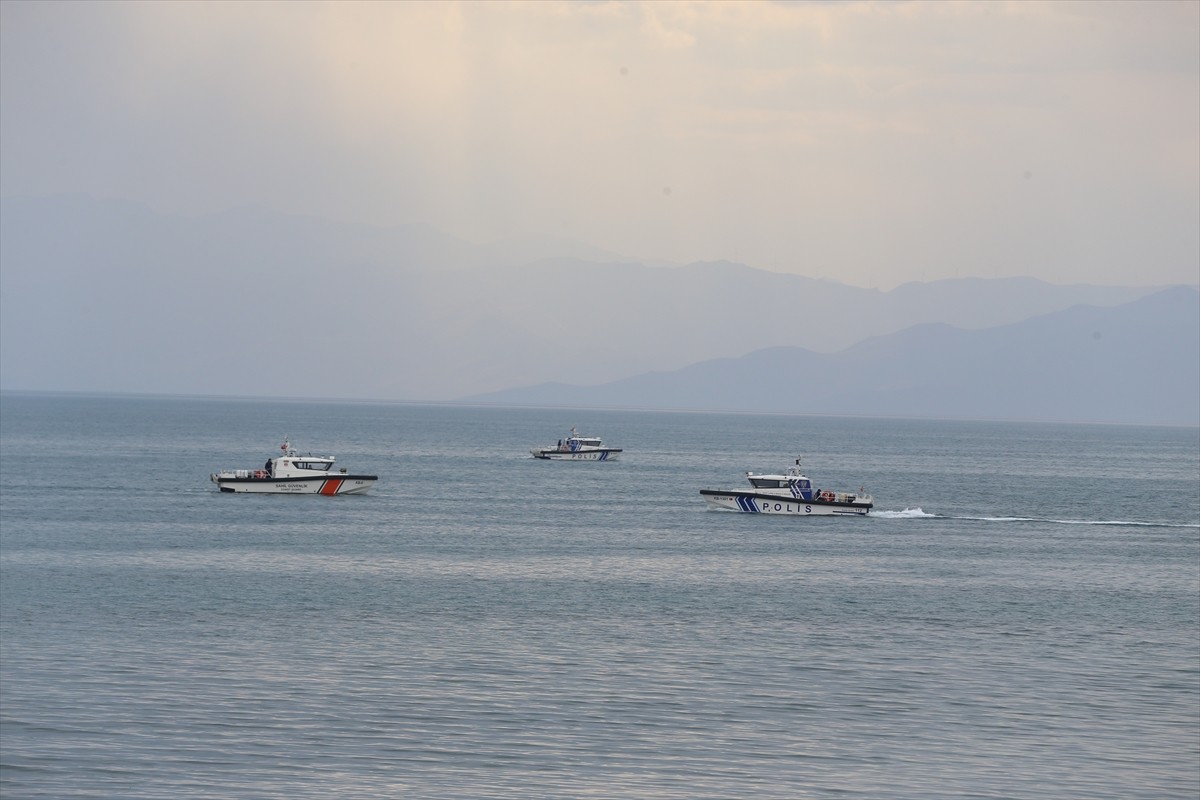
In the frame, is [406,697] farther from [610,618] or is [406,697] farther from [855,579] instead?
[855,579]

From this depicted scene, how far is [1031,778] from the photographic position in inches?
1298

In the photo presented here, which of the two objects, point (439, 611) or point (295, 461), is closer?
point (439, 611)

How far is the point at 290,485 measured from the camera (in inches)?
4547

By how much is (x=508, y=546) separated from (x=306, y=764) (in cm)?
4909

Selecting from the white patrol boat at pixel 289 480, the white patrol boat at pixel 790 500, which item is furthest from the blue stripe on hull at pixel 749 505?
the white patrol boat at pixel 289 480

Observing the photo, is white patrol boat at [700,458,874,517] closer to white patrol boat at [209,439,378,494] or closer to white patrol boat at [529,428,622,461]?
white patrol boat at [209,439,378,494]

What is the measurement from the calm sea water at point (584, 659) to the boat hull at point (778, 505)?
852 cm

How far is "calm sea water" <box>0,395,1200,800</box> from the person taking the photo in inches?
1287

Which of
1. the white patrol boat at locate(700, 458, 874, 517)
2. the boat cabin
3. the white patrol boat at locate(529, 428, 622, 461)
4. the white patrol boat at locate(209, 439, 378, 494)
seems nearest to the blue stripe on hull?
the white patrol boat at locate(700, 458, 874, 517)

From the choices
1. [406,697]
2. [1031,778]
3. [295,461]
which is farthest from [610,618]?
[295,461]

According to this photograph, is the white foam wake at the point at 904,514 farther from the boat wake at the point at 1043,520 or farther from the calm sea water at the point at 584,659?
the calm sea water at the point at 584,659

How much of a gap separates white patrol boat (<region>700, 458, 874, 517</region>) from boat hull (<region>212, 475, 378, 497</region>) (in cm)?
3015

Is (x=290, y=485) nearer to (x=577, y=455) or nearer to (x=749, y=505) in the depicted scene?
(x=749, y=505)

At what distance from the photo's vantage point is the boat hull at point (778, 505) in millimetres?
107375
